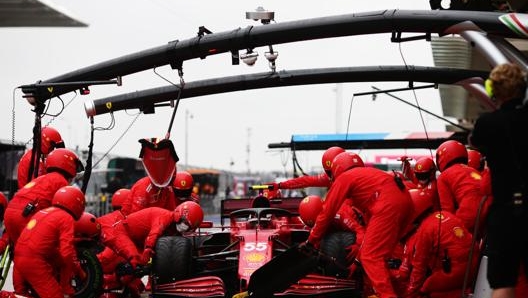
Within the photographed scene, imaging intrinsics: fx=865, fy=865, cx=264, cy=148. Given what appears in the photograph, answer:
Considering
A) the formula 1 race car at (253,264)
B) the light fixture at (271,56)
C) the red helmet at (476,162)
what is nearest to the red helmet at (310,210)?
the formula 1 race car at (253,264)

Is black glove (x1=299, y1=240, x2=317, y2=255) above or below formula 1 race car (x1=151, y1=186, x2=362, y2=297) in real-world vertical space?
above

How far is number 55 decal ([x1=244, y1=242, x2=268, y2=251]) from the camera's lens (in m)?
9.69

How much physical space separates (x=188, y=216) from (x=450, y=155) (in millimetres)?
3146

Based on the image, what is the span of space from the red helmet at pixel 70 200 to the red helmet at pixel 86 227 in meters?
0.81

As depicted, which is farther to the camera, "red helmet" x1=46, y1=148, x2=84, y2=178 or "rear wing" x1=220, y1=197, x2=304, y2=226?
"rear wing" x1=220, y1=197, x2=304, y2=226

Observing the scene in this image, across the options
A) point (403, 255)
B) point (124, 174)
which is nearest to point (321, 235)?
point (403, 255)

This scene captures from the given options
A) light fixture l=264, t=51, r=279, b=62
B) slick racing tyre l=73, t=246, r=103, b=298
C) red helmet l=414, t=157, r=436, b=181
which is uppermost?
light fixture l=264, t=51, r=279, b=62

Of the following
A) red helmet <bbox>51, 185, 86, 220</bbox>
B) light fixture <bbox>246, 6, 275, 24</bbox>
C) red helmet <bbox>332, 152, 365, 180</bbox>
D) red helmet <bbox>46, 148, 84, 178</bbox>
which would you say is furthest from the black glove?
light fixture <bbox>246, 6, 275, 24</bbox>

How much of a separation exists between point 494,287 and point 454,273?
9.32ft

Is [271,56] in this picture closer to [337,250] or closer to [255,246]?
[255,246]

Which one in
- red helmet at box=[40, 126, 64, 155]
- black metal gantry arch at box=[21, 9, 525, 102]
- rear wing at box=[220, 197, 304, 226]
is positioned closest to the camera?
black metal gantry arch at box=[21, 9, 525, 102]

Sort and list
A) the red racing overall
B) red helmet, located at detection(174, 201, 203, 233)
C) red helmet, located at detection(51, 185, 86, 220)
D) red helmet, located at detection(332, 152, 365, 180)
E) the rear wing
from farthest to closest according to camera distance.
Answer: the rear wing
red helmet, located at detection(174, 201, 203, 233)
red helmet, located at detection(332, 152, 365, 180)
red helmet, located at detection(51, 185, 86, 220)
the red racing overall

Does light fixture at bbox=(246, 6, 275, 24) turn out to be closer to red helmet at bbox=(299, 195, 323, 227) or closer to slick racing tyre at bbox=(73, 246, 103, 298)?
red helmet at bbox=(299, 195, 323, 227)

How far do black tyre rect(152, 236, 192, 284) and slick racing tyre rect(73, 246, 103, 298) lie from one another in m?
0.64
